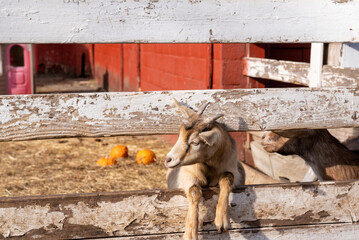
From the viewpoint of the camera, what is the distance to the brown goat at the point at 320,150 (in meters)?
4.45

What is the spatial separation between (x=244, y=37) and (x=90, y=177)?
15.8ft

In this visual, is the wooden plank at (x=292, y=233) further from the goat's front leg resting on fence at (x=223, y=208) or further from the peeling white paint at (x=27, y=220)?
the peeling white paint at (x=27, y=220)

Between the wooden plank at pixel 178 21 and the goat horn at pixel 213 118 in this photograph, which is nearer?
the wooden plank at pixel 178 21

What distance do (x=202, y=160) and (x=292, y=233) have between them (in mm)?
707

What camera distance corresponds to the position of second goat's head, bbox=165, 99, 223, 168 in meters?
2.75

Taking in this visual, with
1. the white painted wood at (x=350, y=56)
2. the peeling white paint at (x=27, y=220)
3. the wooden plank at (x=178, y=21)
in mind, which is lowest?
the peeling white paint at (x=27, y=220)

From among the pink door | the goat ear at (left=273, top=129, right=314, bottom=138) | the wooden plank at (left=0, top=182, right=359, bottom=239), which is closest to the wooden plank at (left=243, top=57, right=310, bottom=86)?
the goat ear at (left=273, top=129, right=314, bottom=138)

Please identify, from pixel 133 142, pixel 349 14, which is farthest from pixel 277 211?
pixel 133 142

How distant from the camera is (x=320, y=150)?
4520 mm

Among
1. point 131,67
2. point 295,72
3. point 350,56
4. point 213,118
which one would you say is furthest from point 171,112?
point 131,67

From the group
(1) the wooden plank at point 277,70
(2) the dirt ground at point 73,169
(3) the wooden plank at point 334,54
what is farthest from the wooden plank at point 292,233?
(2) the dirt ground at point 73,169

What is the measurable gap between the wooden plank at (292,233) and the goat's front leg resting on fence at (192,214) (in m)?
0.16

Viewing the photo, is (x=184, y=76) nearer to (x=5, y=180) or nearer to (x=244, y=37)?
(x=5, y=180)

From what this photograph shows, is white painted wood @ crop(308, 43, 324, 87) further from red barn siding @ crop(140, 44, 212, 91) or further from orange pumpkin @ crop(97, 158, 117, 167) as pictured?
orange pumpkin @ crop(97, 158, 117, 167)
